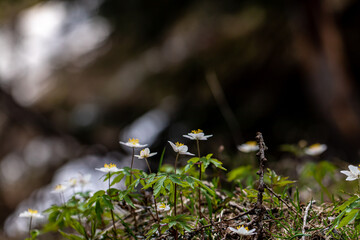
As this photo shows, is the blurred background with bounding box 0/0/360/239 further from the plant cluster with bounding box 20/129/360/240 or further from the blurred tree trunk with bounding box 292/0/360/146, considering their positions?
the plant cluster with bounding box 20/129/360/240

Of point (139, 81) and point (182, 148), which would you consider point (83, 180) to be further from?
point (139, 81)

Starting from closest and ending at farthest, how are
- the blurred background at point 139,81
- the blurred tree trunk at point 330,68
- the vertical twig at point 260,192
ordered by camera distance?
1. the vertical twig at point 260,192
2. the blurred tree trunk at point 330,68
3. the blurred background at point 139,81

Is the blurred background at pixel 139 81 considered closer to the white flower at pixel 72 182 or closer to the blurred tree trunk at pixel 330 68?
the blurred tree trunk at pixel 330 68

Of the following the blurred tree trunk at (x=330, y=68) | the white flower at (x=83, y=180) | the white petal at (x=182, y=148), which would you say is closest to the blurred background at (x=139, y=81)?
the blurred tree trunk at (x=330, y=68)

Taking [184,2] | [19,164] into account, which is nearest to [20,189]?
[19,164]

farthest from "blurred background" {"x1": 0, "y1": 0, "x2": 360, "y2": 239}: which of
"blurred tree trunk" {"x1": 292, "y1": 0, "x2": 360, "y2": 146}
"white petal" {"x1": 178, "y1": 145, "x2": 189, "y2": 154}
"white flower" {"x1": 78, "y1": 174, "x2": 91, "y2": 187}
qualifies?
"white petal" {"x1": 178, "y1": 145, "x2": 189, "y2": 154}

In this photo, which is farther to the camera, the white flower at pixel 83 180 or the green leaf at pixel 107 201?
the white flower at pixel 83 180

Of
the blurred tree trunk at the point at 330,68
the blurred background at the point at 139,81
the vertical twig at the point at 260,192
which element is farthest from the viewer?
the blurred background at the point at 139,81

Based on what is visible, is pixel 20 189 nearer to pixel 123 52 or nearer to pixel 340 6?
pixel 123 52
